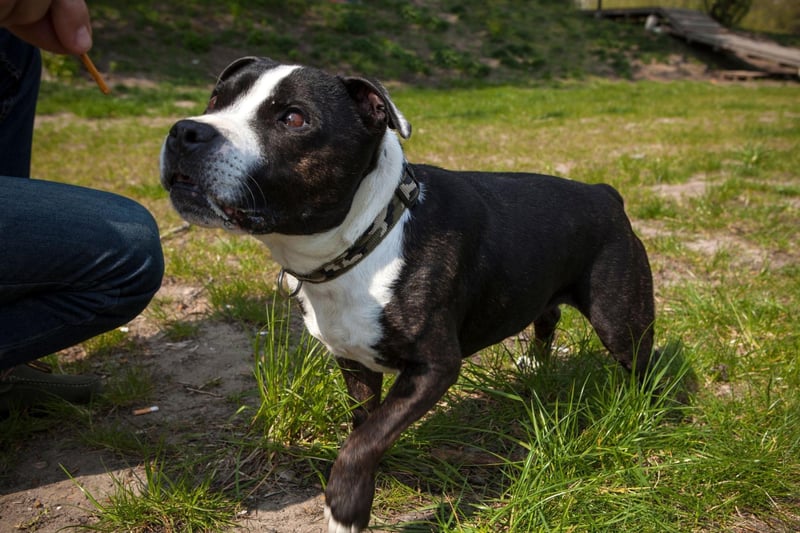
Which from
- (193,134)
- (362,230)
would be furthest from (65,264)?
(362,230)

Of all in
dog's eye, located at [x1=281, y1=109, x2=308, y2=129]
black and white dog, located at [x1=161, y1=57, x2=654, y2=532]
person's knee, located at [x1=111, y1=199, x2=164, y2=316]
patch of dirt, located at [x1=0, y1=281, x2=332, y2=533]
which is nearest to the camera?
black and white dog, located at [x1=161, y1=57, x2=654, y2=532]

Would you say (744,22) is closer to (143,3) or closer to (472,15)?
Result: (472,15)

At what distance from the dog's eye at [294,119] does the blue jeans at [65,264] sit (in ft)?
2.55

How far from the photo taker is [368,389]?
2.62 meters

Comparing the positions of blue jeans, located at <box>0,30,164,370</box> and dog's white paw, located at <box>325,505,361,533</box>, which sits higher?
blue jeans, located at <box>0,30,164,370</box>

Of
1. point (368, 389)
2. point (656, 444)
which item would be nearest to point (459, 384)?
point (368, 389)

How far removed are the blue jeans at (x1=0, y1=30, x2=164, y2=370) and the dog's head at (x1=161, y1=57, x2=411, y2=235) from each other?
1.51 ft

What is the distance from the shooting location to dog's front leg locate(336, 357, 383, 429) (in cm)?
260

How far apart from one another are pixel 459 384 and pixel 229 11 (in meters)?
15.1

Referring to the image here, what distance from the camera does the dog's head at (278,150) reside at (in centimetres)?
202

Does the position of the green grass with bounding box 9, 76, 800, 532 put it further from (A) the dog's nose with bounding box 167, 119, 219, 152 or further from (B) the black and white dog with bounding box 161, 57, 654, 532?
(A) the dog's nose with bounding box 167, 119, 219, 152

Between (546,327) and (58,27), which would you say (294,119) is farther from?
(546,327)

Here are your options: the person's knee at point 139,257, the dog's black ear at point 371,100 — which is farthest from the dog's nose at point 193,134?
the person's knee at point 139,257

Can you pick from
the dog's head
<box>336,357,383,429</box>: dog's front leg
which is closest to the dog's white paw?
<box>336,357,383,429</box>: dog's front leg
